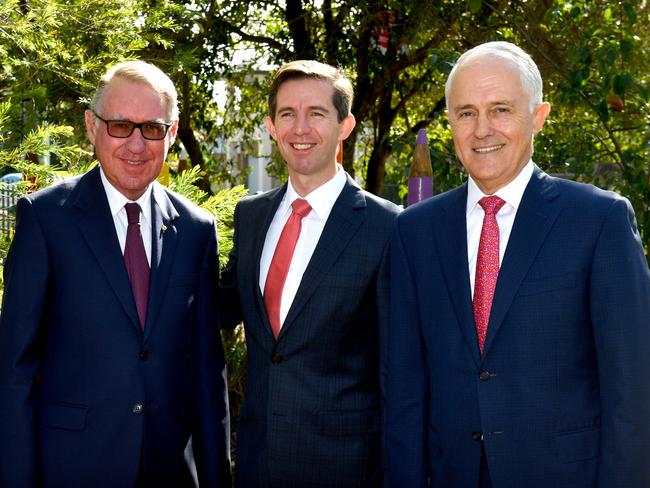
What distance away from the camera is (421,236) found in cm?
301

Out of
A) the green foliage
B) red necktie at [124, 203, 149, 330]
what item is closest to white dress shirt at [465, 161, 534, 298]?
red necktie at [124, 203, 149, 330]

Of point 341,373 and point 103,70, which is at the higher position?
point 103,70

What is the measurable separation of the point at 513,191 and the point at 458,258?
0.30 metres

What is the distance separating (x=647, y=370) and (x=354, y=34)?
8.11 metres

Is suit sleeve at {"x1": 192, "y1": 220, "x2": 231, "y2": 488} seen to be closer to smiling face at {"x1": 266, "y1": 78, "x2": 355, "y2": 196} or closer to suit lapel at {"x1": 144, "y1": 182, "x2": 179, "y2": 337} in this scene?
suit lapel at {"x1": 144, "y1": 182, "x2": 179, "y2": 337}

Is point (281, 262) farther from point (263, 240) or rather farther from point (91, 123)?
point (91, 123)

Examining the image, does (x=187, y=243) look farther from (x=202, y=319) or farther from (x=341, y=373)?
(x=341, y=373)

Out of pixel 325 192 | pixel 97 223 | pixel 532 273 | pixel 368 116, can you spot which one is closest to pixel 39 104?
pixel 97 223

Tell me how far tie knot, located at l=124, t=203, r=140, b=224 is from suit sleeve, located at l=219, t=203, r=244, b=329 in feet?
1.76

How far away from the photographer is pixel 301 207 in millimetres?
3479

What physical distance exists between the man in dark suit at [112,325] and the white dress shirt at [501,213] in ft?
3.79

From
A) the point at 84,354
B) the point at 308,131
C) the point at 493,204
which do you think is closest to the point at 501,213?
the point at 493,204

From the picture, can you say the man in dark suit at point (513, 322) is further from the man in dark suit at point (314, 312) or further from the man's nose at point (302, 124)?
the man's nose at point (302, 124)

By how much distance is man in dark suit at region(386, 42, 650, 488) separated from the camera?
2.59 m
